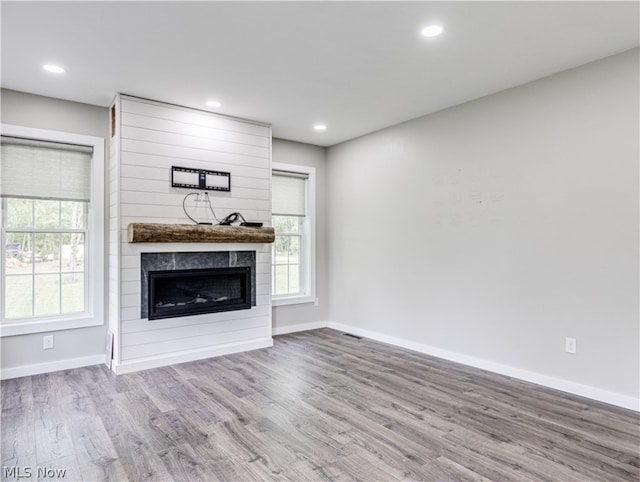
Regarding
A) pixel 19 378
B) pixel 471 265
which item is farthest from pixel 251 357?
pixel 471 265

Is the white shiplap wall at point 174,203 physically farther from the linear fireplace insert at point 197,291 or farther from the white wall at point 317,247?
the white wall at point 317,247

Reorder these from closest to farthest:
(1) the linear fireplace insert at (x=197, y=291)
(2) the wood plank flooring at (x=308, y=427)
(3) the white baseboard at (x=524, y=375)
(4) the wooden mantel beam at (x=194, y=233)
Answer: (2) the wood plank flooring at (x=308, y=427) → (3) the white baseboard at (x=524, y=375) → (4) the wooden mantel beam at (x=194, y=233) → (1) the linear fireplace insert at (x=197, y=291)

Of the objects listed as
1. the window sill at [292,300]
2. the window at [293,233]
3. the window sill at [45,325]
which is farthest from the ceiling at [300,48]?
the window sill at [292,300]

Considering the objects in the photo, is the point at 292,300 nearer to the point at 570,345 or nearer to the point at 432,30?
the point at 570,345

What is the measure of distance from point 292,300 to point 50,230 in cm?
299

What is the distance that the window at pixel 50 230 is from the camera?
3812 mm

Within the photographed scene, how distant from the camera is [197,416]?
2.94 metres

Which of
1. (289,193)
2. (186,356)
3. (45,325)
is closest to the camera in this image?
(45,325)

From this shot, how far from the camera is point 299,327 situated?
575 cm

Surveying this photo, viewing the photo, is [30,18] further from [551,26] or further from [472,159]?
[472,159]

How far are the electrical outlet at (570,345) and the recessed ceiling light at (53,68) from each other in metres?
4.83

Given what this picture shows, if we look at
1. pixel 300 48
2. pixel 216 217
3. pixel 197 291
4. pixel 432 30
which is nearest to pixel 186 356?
pixel 197 291

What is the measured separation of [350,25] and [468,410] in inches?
114

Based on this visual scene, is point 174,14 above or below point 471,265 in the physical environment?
above
